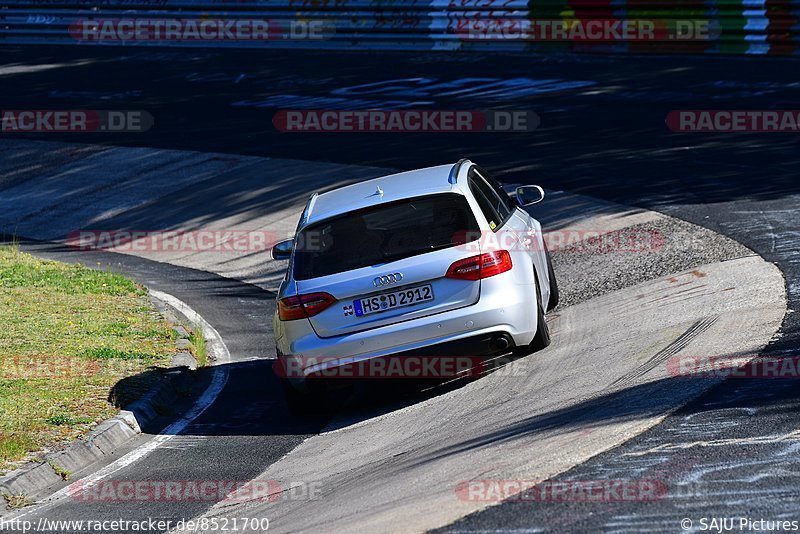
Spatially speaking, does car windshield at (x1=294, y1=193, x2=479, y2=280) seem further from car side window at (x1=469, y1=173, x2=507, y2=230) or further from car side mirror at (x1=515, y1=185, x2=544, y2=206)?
car side mirror at (x1=515, y1=185, x2=544, y2=206)

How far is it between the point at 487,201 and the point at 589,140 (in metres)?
9.13

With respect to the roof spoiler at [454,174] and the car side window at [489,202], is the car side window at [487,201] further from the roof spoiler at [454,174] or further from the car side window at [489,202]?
the roof spoiler at [454,174]

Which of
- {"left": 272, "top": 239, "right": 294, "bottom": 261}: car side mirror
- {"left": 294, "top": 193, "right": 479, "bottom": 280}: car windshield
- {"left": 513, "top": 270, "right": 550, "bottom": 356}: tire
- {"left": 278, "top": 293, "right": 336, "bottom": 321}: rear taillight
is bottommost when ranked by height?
{"left": 513, "top": 270, "right": 550, "bottom": 356}: tire

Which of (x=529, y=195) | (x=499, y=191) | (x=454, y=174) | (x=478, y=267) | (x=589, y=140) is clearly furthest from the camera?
(x=589, y=140)

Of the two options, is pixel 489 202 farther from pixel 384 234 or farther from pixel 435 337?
pixel 435 337

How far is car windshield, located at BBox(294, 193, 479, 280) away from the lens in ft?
28.7

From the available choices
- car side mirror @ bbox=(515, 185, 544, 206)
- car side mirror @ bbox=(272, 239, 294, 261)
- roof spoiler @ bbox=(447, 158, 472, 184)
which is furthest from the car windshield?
car side mirror @ bbox=(515, 185, 544, 206)

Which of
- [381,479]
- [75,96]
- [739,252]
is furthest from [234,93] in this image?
[381,479]

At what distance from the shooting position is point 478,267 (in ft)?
28.4

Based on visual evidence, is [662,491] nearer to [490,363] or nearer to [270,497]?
[270,497]

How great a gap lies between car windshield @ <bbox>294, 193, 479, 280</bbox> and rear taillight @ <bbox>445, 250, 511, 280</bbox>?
0.64 feet

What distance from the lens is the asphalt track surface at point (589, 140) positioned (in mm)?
6133

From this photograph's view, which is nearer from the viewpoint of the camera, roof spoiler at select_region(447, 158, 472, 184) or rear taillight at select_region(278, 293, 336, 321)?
rear taillight at select_region(278, 293, 336, 321)

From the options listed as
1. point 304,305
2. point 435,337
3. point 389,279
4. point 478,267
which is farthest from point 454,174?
point 304,305
